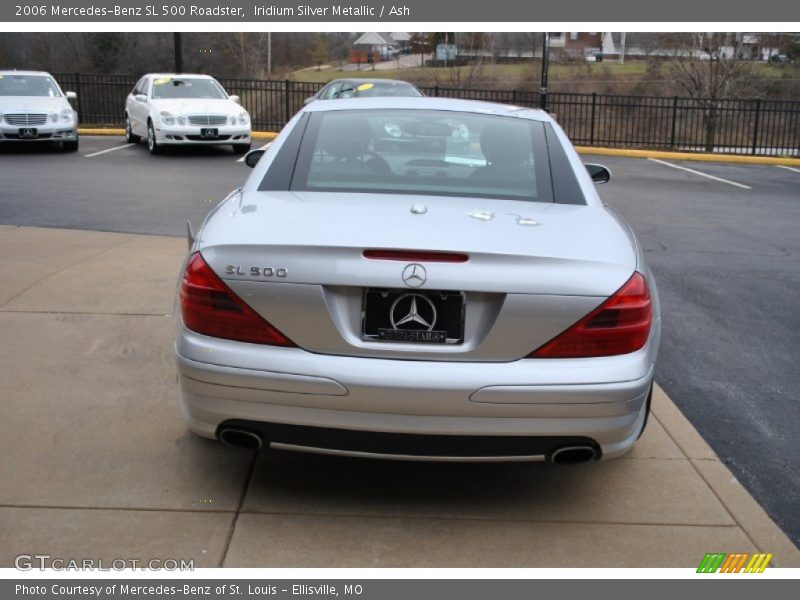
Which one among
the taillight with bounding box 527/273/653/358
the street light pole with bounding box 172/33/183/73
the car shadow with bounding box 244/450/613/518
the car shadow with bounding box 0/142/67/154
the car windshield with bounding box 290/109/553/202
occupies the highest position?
the street light pole with bounding box 172/33/183/73

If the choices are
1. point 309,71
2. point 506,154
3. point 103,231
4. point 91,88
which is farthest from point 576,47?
point 506,154

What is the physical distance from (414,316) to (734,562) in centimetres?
148

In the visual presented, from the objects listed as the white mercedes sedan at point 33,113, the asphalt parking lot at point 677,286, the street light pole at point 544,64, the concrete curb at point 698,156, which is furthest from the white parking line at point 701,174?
the white mercedes sedan at point 33,113

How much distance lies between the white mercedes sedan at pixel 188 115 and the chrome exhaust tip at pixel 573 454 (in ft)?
48.8

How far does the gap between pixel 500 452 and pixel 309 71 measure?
49.8 metres

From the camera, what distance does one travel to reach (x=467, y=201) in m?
4.00

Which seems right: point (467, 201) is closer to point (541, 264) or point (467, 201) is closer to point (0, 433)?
point (541, 264)

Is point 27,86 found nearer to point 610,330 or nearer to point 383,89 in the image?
point 383,89

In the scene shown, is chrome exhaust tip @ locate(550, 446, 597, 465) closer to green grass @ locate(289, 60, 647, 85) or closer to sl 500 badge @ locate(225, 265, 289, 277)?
sl 500 badge @ locate(225, 265, 289, 277)

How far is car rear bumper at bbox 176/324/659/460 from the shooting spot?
3.34 meters

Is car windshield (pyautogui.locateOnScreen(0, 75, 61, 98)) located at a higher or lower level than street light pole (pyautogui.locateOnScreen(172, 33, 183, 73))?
lower

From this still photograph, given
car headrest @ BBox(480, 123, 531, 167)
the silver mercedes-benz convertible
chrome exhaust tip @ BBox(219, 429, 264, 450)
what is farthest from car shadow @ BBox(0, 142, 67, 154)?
chrome exhaust tip @ BBox(219, 429, 264, 450)

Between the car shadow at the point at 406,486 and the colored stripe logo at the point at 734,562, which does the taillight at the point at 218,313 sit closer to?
the car shadow at the point at 406,486

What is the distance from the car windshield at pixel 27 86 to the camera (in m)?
18.1
